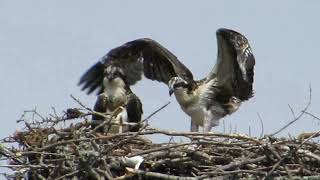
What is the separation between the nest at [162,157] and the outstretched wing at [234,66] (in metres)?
2.45

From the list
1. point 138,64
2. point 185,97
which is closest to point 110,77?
point 138,64

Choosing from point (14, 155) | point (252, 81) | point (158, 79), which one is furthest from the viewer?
point (158, 79)

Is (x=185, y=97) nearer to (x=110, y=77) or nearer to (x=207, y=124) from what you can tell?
(x=207, y=124)

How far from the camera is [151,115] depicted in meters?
11.6

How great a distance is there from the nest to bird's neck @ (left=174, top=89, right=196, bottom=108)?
101 inches

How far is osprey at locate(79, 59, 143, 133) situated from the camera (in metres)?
15.3

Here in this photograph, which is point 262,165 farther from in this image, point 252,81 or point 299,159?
point 252,81

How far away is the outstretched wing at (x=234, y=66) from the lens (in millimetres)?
14492

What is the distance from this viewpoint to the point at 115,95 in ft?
50.9

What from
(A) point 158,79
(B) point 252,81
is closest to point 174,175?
(B) point 252,81

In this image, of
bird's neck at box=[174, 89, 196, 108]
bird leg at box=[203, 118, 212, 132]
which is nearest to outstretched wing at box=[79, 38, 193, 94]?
bird's neck at box=[174, 89, 196, 108]

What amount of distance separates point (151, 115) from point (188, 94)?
3.48 m

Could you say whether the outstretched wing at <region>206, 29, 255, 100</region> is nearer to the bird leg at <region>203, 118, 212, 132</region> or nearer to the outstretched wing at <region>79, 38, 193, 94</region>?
the bird leg at <region>203, 118, 212, 132</region>

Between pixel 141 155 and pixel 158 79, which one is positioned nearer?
pixel 141 155
